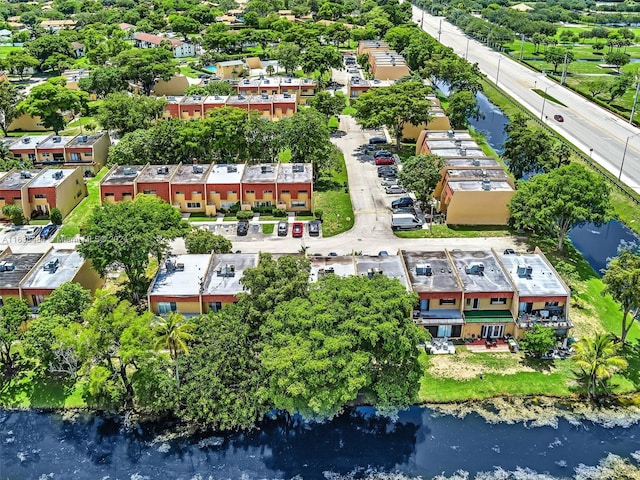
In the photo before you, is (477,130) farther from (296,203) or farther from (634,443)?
(634,443)

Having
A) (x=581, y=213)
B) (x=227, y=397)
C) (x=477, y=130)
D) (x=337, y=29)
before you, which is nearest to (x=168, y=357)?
(x=227, y=397)

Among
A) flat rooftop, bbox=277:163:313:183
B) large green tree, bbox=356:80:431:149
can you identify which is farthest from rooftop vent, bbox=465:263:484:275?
large green tree, bbox=356:80:431:149

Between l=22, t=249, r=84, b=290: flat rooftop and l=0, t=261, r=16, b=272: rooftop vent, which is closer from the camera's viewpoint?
l=22, t=249, r=84, b=290: flat rooftop

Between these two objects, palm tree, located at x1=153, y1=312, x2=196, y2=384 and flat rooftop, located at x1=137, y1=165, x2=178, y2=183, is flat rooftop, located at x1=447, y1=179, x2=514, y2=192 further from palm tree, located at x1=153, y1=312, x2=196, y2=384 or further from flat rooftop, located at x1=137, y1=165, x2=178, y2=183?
palm tree, located at x1=153, y1=312, x2=196, y2=384

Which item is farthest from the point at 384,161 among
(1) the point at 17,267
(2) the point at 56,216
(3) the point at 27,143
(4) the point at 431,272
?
(3) the point at 27,143

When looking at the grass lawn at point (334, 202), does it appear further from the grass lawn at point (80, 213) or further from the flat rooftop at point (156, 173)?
the grass lawn at point (80, 213)

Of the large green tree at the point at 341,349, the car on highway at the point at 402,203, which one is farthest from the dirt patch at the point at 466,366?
the car on highway at the point at 402,203
